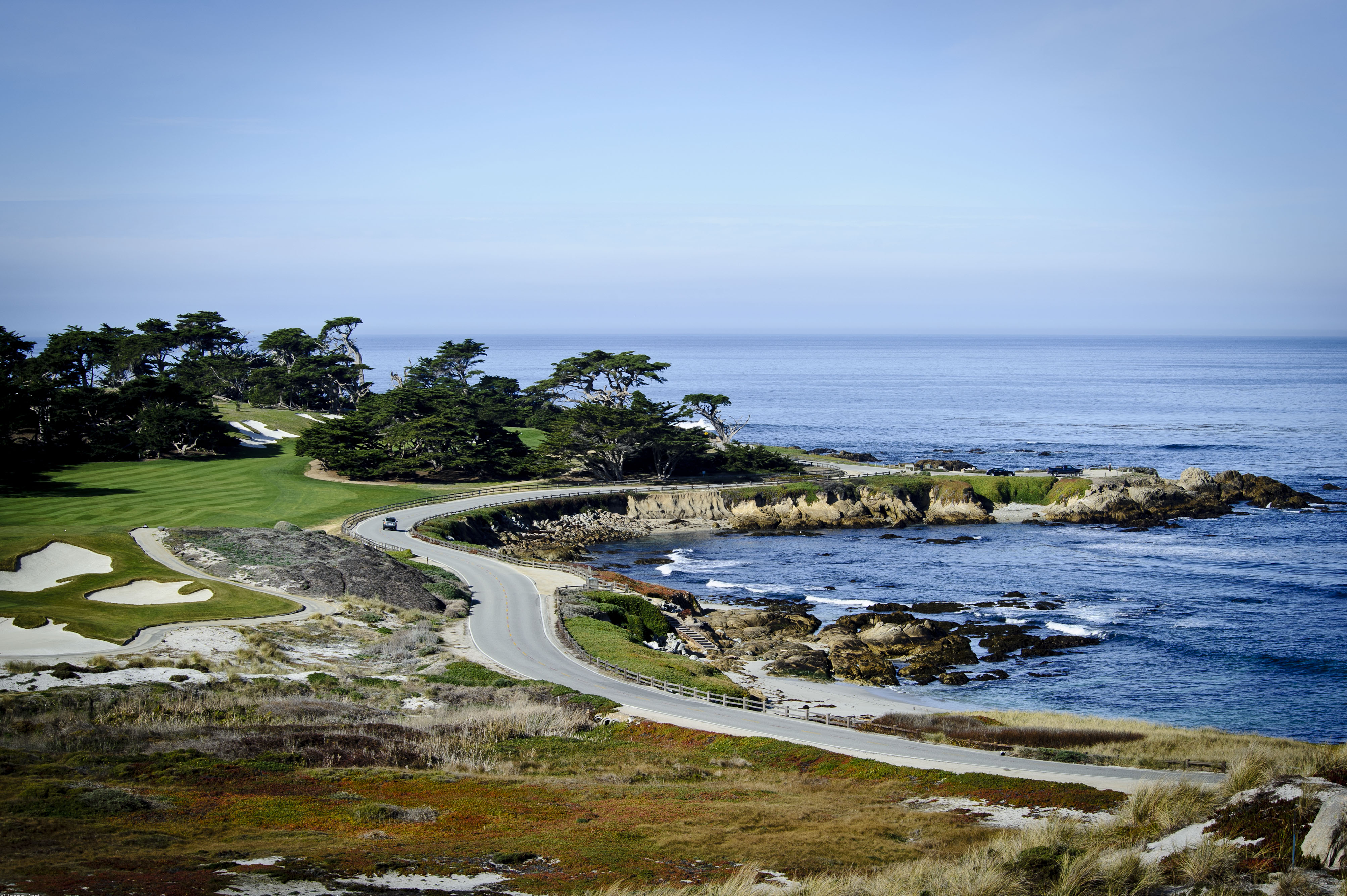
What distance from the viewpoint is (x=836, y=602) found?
5341 cm

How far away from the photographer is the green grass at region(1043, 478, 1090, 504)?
261ft

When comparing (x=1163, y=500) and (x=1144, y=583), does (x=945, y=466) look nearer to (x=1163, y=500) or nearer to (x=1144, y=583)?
(x=1163, y=500)

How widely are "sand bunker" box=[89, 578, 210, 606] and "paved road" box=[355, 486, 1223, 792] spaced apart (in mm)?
12106

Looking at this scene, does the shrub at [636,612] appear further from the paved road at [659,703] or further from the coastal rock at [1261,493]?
the coastal rock at [1261,493]

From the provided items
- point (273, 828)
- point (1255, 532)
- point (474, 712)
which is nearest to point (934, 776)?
point (474, 712)

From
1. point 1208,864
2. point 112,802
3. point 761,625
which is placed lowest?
point 761,625

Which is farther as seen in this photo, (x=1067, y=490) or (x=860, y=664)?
(x=1067, y=490)

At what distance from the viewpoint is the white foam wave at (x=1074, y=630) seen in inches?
1832

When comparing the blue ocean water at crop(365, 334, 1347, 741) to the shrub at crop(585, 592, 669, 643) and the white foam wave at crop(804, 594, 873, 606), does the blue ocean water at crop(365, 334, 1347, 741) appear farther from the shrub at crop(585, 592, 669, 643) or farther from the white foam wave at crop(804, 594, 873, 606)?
the shrub at crop(585, 592, 669, 643)

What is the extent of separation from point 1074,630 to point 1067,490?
35657mm

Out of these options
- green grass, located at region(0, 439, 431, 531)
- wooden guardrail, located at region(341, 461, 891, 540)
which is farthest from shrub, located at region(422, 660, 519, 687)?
green grass, located at region(0, 439, 431, 531)

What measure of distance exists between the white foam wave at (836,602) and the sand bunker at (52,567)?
36238 mm

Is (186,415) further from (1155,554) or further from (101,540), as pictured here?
(1155,554)

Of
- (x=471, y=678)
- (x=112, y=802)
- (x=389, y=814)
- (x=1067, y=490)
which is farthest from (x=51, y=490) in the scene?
(x=1067, y=490)
